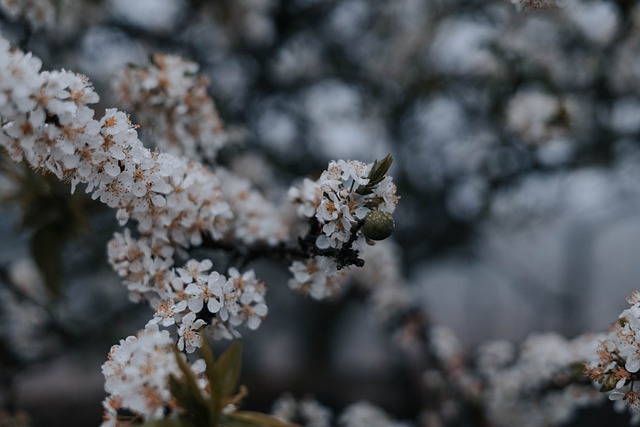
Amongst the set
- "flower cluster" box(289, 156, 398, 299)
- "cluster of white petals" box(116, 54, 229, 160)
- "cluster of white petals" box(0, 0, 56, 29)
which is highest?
"cluster of white petals" box(0, 0, 56, 29)

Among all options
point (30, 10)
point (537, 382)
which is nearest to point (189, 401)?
point (537, 382)

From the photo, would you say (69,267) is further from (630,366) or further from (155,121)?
(630,366)

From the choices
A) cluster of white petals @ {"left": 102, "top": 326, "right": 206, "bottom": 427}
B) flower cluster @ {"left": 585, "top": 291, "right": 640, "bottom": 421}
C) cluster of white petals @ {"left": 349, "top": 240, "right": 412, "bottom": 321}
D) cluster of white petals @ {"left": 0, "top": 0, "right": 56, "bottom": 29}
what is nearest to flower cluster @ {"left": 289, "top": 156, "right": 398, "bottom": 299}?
cluster of white petals @ {"left": 102, "top": 326, "right": 206, "bottom": 427}

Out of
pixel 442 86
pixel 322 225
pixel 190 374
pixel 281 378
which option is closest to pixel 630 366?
pixel 322 225

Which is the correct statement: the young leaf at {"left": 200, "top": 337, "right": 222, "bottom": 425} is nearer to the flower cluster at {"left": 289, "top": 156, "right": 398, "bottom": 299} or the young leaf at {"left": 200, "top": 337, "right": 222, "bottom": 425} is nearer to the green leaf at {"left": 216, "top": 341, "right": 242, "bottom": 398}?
the green leaf at {"left": 216, "top": 341, "right": 242, "bottom": 398}

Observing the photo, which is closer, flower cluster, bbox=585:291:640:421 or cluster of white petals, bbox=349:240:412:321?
flower cluster, bbox=585:291:640:421

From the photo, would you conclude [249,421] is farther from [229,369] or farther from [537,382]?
[537,382]

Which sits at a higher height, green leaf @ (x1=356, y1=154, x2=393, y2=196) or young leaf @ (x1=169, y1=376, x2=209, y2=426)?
green leaf @ (x1=356, y1=154, x2=393, y2=196)
